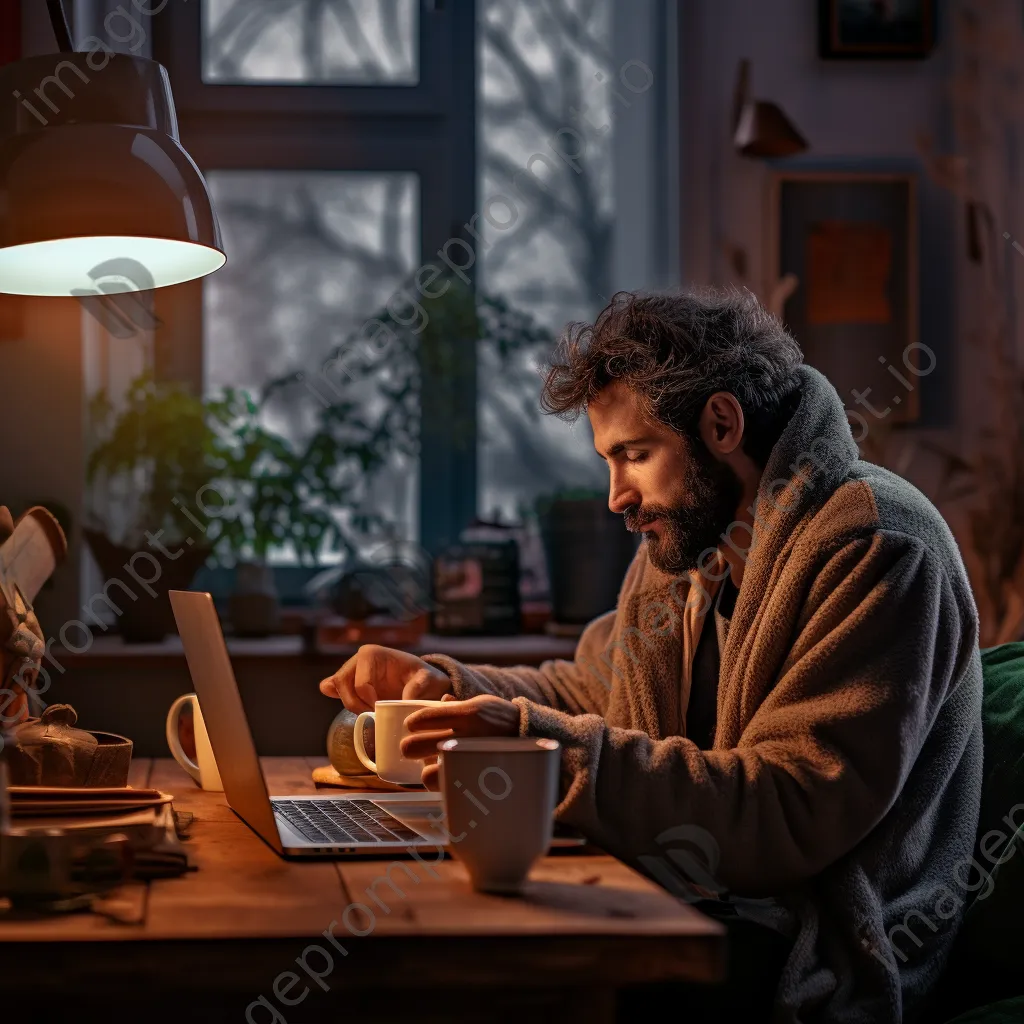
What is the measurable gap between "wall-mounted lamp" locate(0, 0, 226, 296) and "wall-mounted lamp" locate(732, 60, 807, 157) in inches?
58.3

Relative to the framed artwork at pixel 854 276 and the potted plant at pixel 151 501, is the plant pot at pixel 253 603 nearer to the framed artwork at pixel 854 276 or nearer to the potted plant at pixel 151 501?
the potted plant at pixel 151 501

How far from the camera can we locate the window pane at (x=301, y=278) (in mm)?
2918

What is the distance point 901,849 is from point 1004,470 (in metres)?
1.56

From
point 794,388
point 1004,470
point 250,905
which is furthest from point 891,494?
point 1004,470

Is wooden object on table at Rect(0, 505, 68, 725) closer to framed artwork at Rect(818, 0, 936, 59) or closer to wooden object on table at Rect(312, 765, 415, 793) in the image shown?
wooden object on table at Rect(312, 765, 415, 793)

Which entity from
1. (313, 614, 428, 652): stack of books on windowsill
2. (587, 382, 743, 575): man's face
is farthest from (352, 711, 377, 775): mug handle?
(313, 614, 428, 652): stack of books on windowsill

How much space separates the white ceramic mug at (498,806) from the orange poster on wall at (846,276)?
2.05 m

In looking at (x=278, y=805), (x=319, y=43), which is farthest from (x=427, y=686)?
(x=319, y=43)

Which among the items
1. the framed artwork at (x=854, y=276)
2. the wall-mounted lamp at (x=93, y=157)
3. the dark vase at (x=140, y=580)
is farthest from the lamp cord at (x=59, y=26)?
the framed artwork at (x=854, y=276)

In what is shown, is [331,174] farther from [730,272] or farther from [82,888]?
[82,888]

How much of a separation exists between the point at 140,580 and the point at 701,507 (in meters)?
1.37

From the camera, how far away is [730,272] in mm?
2781

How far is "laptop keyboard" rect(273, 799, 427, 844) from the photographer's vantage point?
3.64ft

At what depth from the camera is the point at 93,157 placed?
1370 mm
